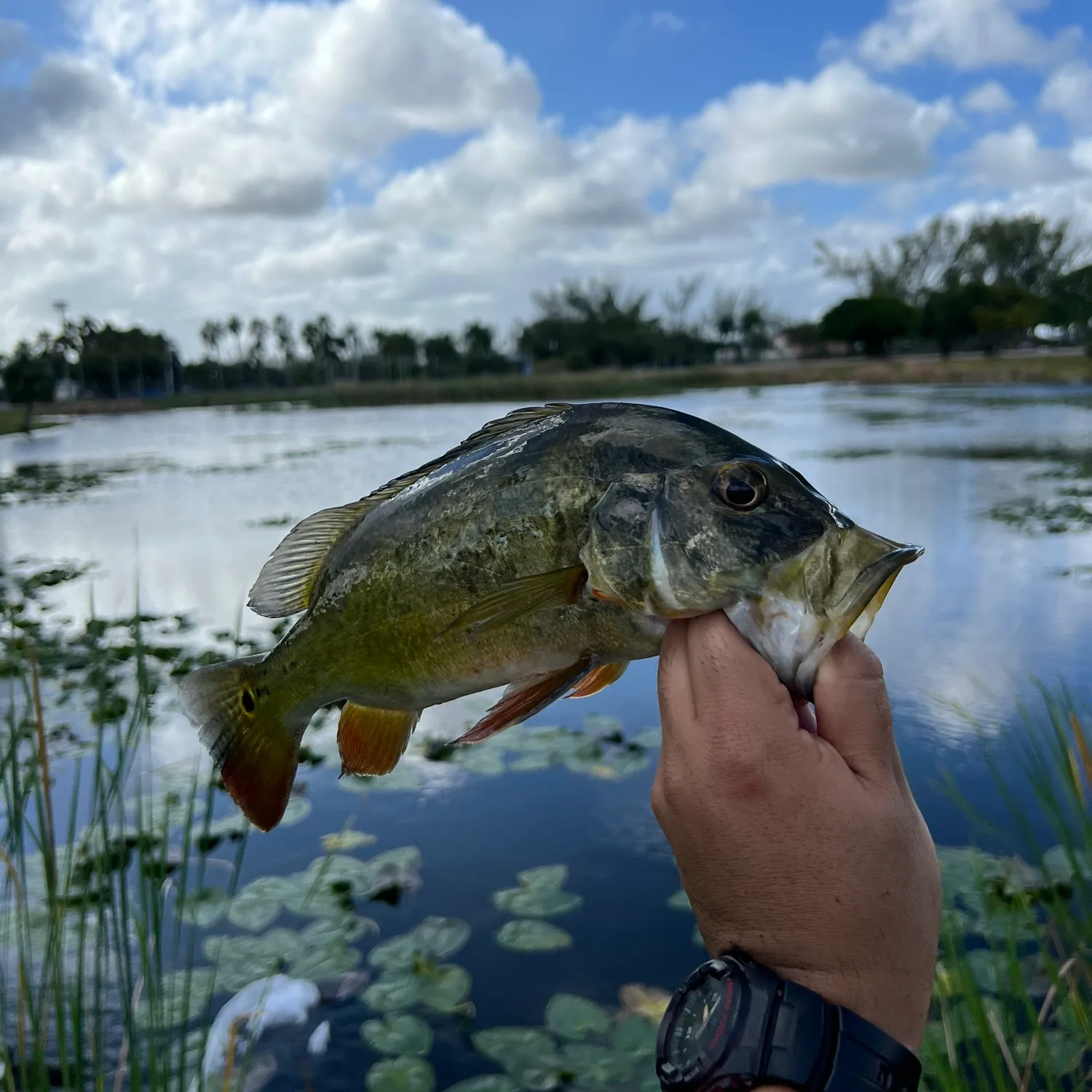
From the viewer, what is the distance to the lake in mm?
3541

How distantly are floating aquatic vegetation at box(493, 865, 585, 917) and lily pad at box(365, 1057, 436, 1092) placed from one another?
0.89m

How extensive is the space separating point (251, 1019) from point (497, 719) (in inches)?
91.9

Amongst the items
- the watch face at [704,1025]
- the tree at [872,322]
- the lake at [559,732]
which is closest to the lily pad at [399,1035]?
the lake at [559,732]

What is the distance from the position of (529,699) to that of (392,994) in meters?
2.38

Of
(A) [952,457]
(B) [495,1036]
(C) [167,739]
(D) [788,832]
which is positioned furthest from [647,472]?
(A) [952,457]

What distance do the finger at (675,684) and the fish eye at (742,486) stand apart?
22 cm

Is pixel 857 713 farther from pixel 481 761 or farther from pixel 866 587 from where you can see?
pixel 481 761

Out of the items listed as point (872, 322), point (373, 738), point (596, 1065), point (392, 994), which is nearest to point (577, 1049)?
point (596, 1065)

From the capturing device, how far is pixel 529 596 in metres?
1.51

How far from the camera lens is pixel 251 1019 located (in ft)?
10.4

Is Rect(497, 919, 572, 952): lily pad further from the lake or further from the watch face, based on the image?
the watch face

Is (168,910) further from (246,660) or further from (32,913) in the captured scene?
(246,660)

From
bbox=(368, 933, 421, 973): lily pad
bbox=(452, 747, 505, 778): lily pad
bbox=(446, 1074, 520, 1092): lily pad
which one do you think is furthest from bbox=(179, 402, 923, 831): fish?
bbox=(452, 747, 505, 778): lily pad

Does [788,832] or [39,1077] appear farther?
[39,1077]
